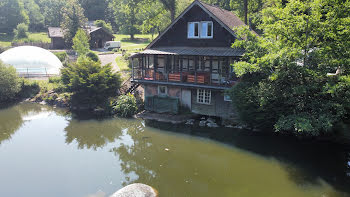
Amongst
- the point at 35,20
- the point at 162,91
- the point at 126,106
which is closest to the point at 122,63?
the point at 126,106

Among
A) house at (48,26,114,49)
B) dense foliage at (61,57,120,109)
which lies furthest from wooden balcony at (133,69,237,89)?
house at (48,26,114,49)

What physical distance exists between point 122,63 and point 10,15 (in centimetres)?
5622

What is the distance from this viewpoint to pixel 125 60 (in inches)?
1668

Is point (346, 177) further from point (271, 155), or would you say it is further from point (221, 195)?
point (221, 195)

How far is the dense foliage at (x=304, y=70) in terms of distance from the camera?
50.9 feet

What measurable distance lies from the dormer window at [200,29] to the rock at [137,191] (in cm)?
1522

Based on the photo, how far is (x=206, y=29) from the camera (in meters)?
24.0

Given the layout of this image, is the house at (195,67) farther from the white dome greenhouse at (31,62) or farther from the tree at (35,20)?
the tree at (35,20)

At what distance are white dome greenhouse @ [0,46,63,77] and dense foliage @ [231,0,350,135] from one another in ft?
101

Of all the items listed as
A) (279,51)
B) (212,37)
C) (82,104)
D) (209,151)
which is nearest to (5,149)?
(82,104)

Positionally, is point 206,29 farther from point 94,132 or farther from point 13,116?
point 13,116

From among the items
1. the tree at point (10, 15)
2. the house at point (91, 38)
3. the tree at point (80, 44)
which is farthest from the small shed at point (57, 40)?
the tree at point (10, 15)

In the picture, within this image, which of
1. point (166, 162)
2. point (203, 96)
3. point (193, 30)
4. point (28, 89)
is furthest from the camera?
point (28, 89)

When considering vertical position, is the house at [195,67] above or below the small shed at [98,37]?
below
